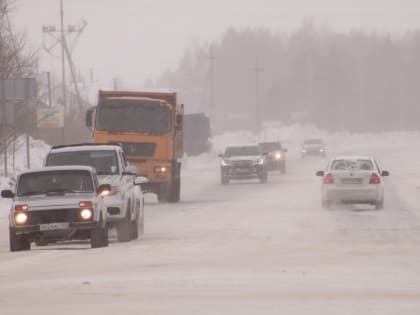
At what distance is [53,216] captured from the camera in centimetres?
2280

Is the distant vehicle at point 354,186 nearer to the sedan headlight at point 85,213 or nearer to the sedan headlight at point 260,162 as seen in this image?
the sedan headlight at point 85,213

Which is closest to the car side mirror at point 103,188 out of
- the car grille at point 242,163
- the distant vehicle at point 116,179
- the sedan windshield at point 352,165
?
the distant vehicle at point 116,179

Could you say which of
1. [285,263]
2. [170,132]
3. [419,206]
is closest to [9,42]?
[170,132]

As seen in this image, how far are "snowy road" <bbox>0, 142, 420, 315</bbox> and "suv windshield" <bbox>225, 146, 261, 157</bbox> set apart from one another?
81.8 feet

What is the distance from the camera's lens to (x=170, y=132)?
40.7m

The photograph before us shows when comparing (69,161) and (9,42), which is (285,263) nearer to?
(69,161)

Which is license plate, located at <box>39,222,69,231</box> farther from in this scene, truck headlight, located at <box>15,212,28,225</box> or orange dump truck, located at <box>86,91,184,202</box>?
orange dump truck, located at <box>86,91,184,202</box>

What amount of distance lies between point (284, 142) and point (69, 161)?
142471 millimetres

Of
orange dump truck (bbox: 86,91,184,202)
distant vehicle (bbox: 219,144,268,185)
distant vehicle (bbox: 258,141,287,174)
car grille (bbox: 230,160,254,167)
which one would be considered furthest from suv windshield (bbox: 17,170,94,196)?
distant vehicle (bbox: 258,141,287,174)

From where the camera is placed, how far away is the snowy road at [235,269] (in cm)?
1371

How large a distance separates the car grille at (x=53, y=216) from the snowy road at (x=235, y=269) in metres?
0.51

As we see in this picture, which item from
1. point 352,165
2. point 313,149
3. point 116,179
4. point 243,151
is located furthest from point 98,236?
point 313,149

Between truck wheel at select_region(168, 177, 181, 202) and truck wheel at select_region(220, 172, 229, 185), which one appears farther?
truck wheel at select_region(220, 172, 229, 185)

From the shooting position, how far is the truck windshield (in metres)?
40.3
